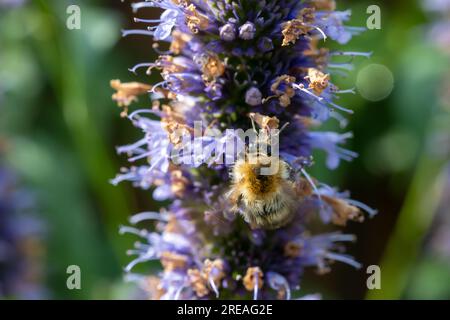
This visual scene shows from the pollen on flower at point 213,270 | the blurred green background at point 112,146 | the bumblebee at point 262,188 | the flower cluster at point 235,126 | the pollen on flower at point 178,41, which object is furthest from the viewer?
the blurred green background at point 112,146

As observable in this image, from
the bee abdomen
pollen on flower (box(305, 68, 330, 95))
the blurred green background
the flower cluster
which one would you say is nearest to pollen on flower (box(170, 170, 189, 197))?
the flower cluster

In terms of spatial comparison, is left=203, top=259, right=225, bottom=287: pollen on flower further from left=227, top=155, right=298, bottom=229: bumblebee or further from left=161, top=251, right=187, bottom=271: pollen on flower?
left=227, top=155, right=298, bottom=229: bumblebee

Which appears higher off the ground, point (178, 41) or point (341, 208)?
point (178, 41)

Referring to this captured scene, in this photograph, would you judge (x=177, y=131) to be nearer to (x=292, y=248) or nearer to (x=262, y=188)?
(x=262, y=188)

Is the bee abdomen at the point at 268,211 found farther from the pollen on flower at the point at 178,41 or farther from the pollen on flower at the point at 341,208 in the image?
the pollen on flower at the point at 178,41

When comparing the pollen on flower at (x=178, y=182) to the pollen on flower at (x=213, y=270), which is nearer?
the pollen on flower at (x=213, y=270)

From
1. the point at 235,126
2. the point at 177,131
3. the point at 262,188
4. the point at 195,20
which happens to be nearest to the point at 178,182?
the point at 177,131

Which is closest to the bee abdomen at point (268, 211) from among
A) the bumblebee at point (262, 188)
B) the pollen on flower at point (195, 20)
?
the bumblebee at point (262, 188)
